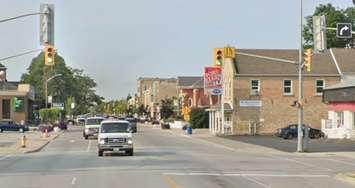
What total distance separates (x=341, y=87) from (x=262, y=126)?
14591 millimetres

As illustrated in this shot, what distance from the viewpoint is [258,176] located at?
2550 centimetres

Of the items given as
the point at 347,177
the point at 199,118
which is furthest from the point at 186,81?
the point at 347,177

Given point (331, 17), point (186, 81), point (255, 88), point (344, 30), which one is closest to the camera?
point (344, 30)

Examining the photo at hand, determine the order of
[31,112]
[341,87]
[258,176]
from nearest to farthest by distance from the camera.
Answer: [258,176] < [341,87] < [31,112]

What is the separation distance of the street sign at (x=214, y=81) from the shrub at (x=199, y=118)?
41.7 ft

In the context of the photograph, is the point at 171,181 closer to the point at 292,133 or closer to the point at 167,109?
the point at 292,133

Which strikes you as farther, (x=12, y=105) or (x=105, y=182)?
(x=12, y=105)

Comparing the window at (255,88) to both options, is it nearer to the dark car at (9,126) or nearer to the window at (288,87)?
the window at (288,87)

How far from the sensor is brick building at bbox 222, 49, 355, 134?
3061 inches

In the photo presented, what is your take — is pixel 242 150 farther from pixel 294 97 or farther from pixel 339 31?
pixel 294 97

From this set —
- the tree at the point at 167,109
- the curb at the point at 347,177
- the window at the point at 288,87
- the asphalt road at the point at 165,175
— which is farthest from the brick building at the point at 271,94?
the tree at the point at 167,109

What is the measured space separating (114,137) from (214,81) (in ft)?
156

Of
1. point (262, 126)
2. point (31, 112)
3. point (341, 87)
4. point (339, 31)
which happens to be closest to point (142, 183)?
point (339, 31)

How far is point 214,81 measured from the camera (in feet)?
274
